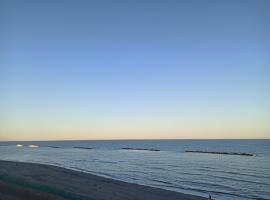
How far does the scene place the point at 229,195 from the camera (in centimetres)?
3058

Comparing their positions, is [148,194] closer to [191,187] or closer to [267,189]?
[191,187]

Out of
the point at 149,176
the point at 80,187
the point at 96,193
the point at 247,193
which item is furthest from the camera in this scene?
the point at 149,176

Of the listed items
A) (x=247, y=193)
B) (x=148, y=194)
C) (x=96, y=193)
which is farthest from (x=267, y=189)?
(x=96, y=193)

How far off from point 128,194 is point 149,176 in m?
16.9

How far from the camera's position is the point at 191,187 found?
3500 cm

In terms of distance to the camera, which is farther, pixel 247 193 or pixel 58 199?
pixel 247 193

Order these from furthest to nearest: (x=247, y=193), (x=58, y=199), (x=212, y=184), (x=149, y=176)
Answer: (x=149, y=176) < (x=212, y=184) < (x=247, y=193) < (x=58, y=199)

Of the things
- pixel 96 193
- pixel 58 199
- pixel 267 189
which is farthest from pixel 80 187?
pixel 267 189

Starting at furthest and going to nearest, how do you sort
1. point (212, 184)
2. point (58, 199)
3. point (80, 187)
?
point (212, 184) → point (80, 187) → point (58, 199)

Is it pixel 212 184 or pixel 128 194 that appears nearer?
pixel 128 194

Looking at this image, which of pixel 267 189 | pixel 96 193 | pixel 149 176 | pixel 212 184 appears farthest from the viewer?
pixel 149 176

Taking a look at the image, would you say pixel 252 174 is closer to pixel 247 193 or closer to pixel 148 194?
pixel 247 193

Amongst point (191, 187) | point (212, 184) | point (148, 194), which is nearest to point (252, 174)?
point (212, 184)

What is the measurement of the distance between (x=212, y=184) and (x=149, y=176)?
9.80 meters
